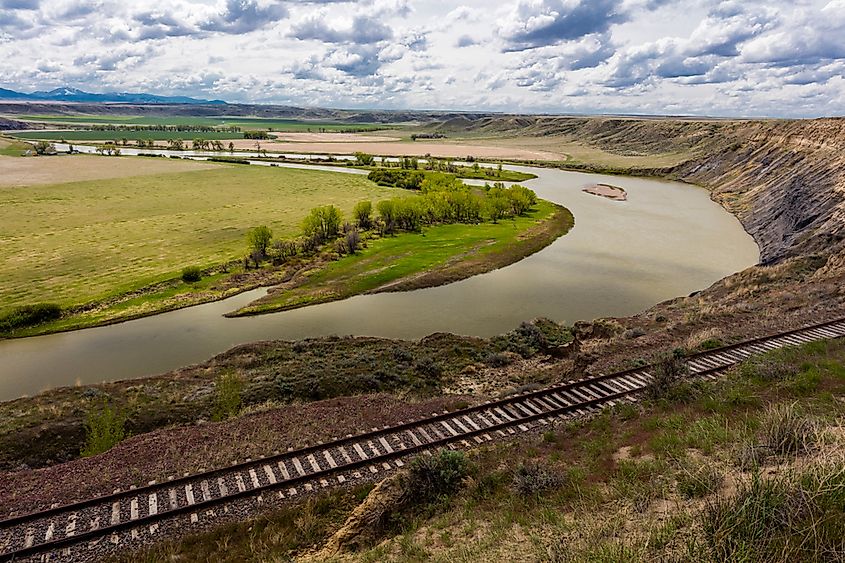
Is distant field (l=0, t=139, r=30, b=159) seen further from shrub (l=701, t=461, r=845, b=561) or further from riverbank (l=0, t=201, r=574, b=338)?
shrub (l=701, t=461, r=845, b=561)

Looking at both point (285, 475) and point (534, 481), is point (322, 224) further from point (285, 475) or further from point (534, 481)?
point (534, 481)

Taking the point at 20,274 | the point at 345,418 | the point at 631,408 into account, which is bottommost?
the point at 20,274

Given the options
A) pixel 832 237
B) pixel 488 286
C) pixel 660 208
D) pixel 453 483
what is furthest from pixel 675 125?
pixel 453 483

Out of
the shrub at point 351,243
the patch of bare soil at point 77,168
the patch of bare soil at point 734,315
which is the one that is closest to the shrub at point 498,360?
the patch of bare soil at point 734,315

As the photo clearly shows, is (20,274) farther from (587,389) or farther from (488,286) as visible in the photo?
(587,389)

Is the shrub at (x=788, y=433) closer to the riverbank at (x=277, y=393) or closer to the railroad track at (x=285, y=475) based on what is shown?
the railroad track at (x=285, y=475)

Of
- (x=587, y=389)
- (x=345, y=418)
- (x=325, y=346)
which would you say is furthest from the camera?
(x=325, y=346)

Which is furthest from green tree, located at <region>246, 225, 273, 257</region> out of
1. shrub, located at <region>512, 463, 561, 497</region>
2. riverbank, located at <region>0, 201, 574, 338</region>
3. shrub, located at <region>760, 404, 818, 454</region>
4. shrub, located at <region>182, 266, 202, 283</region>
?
shrub, located at <region>760, 404, 818, 454</region>
